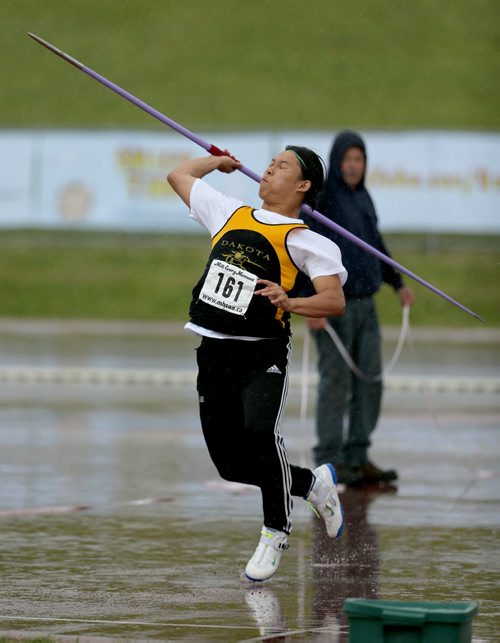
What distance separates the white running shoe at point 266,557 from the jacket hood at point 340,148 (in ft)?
12.8

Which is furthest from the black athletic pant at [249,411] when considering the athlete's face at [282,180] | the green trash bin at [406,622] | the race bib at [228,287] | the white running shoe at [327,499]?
the green trash bin at [406,622]

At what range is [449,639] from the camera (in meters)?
5.22

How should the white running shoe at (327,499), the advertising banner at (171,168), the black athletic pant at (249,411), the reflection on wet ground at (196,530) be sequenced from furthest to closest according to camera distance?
1. the advertising banner at (171,168)
2. the white running shoe at (327,499)
3. the black athletic pant at (249,411)
4. the reflection on wet ground at (196,530)

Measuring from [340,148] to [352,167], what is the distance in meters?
0.14

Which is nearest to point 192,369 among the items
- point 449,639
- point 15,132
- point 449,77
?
point 15,132

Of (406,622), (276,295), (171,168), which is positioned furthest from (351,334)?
(171,168)

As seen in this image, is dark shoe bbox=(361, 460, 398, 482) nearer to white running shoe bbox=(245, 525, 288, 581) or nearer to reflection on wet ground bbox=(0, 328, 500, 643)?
reflection on wet ground bbox=(0, 328, 500, 643)

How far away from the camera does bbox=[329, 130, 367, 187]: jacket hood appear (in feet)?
35.8

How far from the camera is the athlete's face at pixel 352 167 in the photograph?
35.8 ft

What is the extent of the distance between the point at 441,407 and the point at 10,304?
40.5 ft

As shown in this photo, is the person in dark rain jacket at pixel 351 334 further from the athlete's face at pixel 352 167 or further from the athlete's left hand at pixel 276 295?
the athlete's left hand at pixel 276 295

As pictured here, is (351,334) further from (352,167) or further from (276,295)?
(276,295)

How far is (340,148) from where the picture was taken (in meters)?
10.9

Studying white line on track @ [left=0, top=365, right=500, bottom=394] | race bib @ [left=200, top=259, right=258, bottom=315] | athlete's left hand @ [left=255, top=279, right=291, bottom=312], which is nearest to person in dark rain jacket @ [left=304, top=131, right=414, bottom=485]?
race bib @ [left=200, top=259, right=258, bottom=315]
